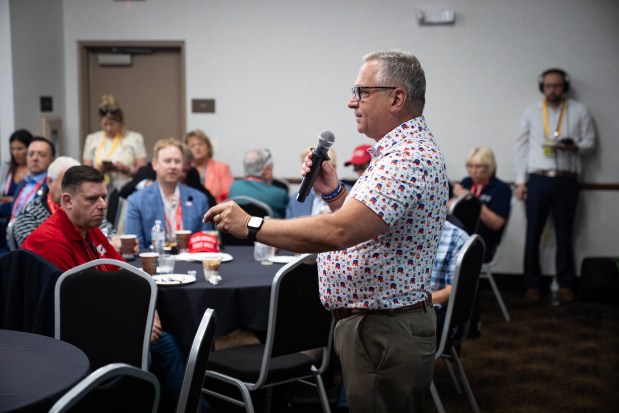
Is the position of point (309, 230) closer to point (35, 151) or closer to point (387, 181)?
point (387, 181)

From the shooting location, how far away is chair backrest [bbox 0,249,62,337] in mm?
3055

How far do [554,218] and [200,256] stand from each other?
4035mm

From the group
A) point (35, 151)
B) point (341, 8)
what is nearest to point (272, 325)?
point (35, 151)

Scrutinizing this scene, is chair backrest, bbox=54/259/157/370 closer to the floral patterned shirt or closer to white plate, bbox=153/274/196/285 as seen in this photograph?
white plate, bbox=153/274/196/285

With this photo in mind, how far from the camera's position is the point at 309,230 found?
2.03m

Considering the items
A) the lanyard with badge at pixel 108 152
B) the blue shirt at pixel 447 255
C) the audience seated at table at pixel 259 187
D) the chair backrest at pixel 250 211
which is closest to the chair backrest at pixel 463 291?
the blue shirt at pixel 447 255

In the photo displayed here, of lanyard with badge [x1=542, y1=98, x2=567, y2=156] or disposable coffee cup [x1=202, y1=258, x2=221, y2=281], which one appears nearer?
disposable coffee cup [x1=202, y1=258, x2=221, y2=281]

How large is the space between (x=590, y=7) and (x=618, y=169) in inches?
60.3

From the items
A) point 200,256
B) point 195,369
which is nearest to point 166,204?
point 200,256

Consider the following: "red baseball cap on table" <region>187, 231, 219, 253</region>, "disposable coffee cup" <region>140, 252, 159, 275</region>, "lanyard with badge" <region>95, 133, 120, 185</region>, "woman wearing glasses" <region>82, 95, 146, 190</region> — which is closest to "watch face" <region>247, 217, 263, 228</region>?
"disposable coffee cup" <region>140, 252, 159, 275</region>

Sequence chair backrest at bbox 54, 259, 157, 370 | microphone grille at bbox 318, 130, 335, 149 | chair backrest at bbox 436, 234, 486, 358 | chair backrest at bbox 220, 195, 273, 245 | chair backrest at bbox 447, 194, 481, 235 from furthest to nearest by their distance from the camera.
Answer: chair backrest at bbox 447, 194, 481, 235, chair backrest at bbox 220, 195, 273, 245, chair backrest at bbox 436, 234, 486, 358, chair backrest at bbox 54, 259, 157, 370, microphone grille at bbox 318, 130, 335, 149

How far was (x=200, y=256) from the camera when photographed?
4.23 metres

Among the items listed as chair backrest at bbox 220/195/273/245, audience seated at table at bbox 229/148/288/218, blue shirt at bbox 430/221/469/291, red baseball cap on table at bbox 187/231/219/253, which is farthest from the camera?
audience seated at table at bbox 229/148/288/218

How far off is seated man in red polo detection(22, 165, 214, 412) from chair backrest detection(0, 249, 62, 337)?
114mm
